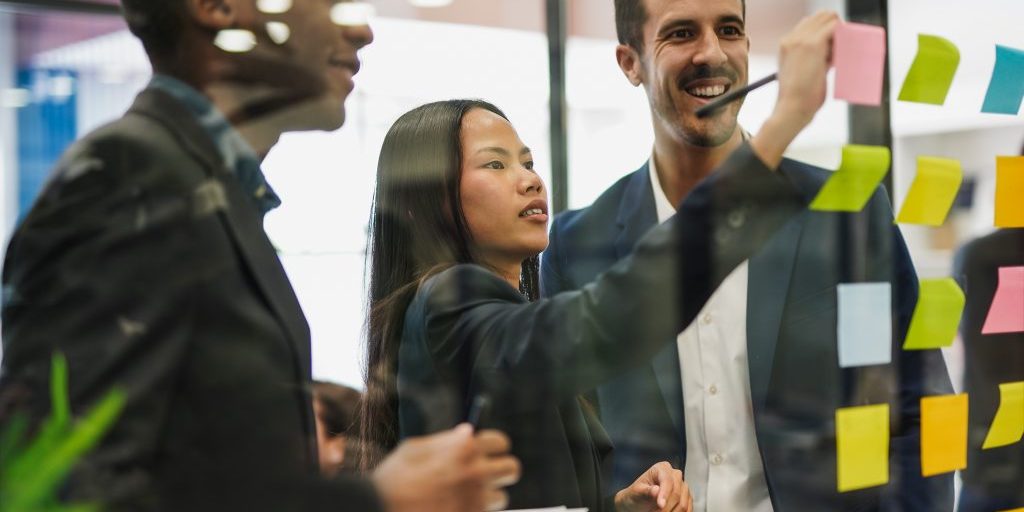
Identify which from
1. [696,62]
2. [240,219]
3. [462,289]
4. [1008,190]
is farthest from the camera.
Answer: [1008,190]

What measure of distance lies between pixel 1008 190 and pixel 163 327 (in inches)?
48.0

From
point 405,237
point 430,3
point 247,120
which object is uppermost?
point 430,3

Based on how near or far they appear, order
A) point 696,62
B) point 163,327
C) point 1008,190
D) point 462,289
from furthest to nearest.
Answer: point 1008,190 < point 696,62 < point 462,289 < point 163,327

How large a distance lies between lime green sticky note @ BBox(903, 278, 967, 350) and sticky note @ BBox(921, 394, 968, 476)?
0.28ft

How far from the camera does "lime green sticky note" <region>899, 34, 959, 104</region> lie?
1.35m

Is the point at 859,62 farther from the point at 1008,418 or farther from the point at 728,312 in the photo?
the point at 1008,418

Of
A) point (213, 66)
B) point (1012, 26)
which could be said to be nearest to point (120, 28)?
point (213, 66)

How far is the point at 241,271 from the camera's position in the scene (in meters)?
0.94

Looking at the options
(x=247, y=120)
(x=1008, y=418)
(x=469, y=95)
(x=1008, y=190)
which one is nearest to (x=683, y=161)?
(x=469, y=95)

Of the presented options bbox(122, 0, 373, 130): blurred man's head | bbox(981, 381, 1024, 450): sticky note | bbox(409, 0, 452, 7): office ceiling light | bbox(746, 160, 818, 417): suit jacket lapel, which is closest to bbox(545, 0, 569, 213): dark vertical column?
bbox(409, 0, 452, 7): office ceiling light

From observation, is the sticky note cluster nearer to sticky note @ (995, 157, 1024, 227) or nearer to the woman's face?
sticky note @ (995, 157, 1024, 227)

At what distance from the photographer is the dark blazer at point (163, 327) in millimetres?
862

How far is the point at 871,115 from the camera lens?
1.36m

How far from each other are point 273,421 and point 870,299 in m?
0.83
